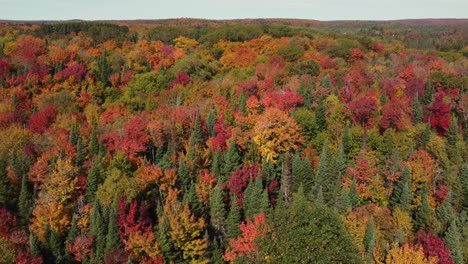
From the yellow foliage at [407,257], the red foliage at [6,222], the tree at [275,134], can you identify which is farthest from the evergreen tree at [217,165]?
the red foliage at [6,222]

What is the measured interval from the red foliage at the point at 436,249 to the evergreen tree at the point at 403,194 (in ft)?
18.4

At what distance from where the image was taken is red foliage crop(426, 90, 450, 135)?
6166 cm

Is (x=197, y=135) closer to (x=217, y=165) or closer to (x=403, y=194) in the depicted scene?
(x=217, y=165)

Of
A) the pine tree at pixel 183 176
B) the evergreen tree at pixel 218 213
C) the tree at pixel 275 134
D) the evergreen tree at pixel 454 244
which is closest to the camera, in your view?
the evergreen tree at pixel 454 244

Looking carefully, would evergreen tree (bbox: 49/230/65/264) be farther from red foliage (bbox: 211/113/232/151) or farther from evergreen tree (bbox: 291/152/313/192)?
evergreen tree (bbox: 291/152/313/192)

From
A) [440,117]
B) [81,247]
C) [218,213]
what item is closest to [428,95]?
[440,117]

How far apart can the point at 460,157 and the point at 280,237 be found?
40.0m

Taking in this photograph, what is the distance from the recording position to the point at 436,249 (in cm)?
3891

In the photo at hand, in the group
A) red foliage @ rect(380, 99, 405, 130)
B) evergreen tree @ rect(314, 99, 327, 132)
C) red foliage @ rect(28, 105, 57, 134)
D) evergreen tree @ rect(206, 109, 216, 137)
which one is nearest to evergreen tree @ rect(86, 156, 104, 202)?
evergreen tree @ rect(206, 109, 216, 137)

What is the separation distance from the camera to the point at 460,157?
55.4 metres

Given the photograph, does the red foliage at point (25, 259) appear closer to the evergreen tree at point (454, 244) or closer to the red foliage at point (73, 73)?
the evergreen tree at point (454, 244)

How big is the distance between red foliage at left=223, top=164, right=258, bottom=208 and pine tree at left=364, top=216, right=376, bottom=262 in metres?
16.2

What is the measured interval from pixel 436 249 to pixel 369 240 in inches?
310

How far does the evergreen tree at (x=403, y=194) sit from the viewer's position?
45406 mm
